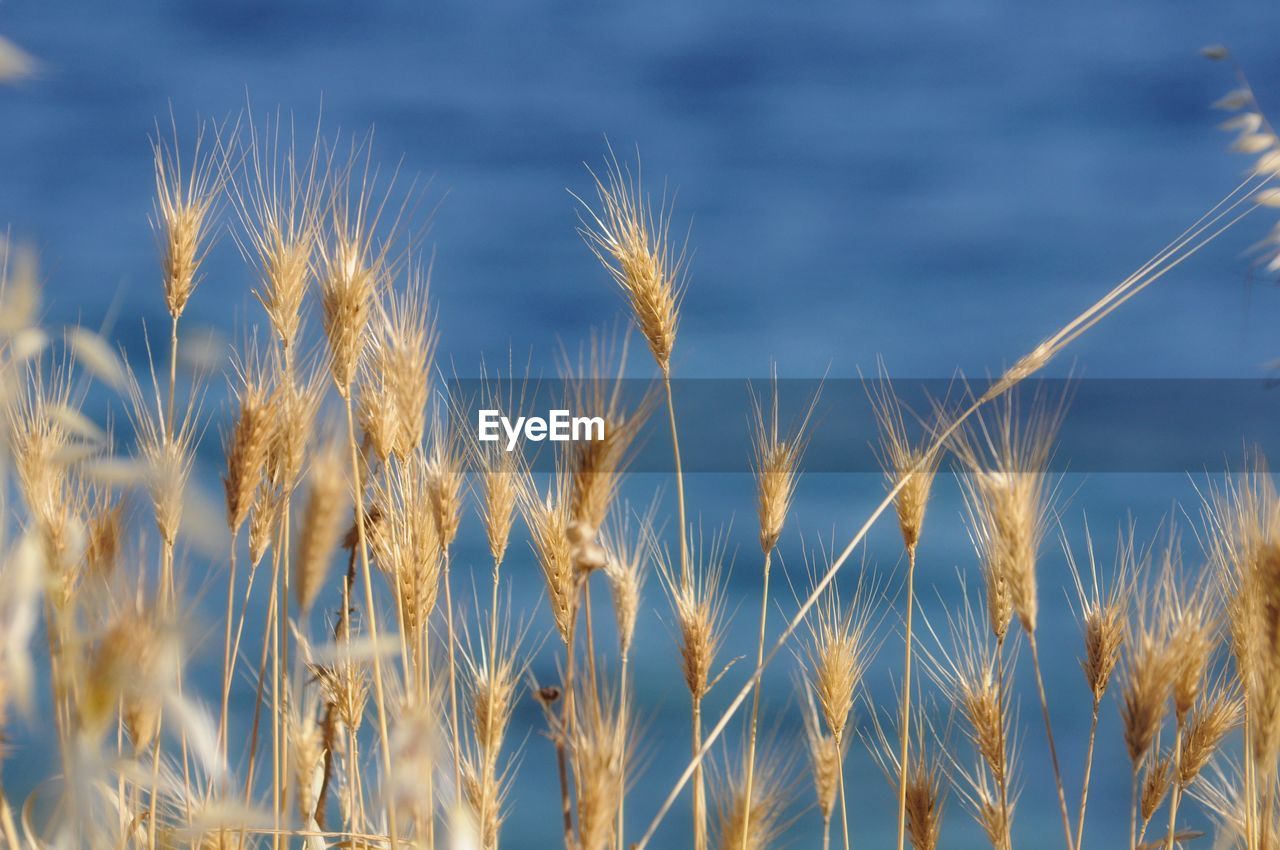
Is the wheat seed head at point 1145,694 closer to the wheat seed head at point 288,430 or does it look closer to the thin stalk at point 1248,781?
the thin stalk at point 1248,781

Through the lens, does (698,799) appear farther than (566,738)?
Yes

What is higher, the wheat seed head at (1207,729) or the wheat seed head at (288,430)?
the wheat seed head at (288,430)

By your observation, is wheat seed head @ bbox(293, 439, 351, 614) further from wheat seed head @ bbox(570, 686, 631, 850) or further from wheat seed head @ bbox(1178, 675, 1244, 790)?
wheat seed head @ bbox(1178, 675, 1244, 790)

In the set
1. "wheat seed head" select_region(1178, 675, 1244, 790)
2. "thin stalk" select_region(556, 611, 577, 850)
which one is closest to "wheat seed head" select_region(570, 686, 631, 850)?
"thin stalk" select_region(556, 611, 577, 850)

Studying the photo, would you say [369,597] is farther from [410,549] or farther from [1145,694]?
[1145,694]

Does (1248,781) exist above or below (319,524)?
below

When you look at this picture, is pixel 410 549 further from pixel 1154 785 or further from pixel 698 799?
pixel 1154 785

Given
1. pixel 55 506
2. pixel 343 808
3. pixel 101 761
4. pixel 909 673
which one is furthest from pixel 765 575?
pixel 101 761

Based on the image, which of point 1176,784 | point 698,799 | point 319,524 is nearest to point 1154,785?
point 1176,784

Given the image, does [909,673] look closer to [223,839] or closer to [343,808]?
[343,808]

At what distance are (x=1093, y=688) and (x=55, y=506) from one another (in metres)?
1.71

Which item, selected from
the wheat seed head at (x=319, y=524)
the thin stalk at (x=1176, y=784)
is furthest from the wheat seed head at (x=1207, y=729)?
the wheat seed head at (x=319, y=524)

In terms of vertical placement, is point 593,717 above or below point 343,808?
above

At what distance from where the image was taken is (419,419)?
5.99 feet
